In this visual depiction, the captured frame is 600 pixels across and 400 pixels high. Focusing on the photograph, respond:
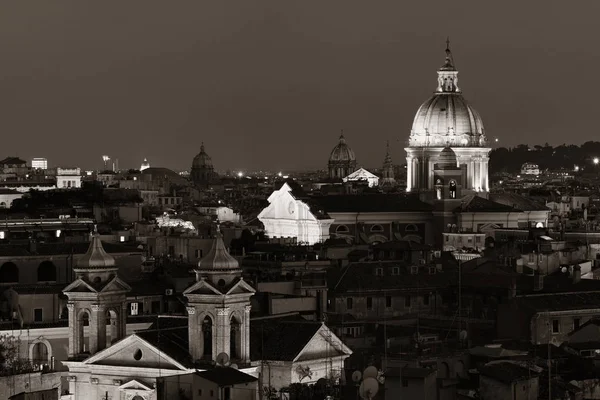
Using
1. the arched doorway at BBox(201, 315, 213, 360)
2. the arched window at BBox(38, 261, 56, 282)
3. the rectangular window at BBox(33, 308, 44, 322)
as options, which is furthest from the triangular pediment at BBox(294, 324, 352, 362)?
the arched window at BBox(38, 261, 56, 282)

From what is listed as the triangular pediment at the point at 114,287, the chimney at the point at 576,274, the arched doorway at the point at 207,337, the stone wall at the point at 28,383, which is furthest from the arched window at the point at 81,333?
the chimney at the point at 576,274

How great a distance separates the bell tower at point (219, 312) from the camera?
32.7 meters

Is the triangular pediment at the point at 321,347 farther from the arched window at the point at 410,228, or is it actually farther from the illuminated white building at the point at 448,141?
the illuminated white building at the point at 448,141

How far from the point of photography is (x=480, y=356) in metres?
35.9

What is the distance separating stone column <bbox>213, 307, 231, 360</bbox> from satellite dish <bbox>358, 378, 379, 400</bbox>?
2.88 m

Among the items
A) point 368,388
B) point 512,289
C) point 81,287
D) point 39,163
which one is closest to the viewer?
point 368,388

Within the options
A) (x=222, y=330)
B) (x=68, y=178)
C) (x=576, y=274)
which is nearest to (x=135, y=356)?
(x=222, y=330)

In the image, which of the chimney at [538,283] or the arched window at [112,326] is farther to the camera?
the chimney at [538,283]

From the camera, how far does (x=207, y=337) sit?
33188 mm

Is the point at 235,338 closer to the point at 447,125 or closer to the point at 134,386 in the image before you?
the point at 134,386

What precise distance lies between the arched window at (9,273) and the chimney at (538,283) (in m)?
12.1

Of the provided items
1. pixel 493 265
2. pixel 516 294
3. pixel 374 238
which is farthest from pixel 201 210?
pixel 516 294

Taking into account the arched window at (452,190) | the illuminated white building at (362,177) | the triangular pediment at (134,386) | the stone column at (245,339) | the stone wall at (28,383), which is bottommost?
the stone wall at (28,383)

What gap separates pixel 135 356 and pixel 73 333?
172 centimetres
